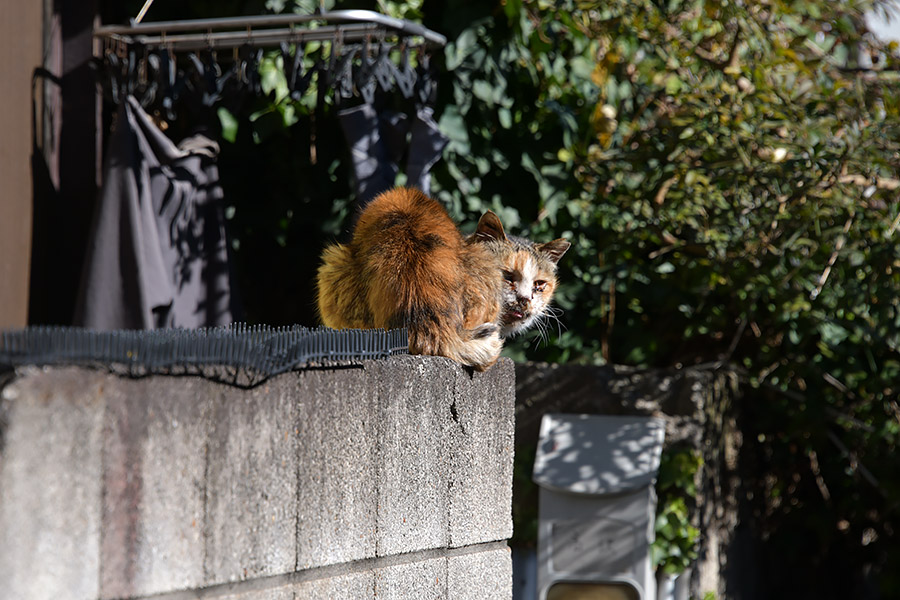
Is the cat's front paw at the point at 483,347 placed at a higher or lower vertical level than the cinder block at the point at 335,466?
higher

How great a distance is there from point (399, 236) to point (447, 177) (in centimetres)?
199

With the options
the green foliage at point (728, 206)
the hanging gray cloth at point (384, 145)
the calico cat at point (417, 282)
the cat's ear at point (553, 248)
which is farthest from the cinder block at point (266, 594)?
the green foliage at point (728, 206)

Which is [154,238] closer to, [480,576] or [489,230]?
[489,230]

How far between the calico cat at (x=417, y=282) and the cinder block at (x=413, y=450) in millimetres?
124

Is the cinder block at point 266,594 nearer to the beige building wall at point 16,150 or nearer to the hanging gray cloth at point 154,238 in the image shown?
the hanging gray cloth at point 154,238

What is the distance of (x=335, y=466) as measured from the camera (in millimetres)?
1532

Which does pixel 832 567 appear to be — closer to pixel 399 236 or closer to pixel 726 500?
pixel 726 500

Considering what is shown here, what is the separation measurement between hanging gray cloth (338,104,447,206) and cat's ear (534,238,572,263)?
0.63 meters

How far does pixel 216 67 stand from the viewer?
349cm

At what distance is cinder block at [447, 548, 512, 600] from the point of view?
1.98 meters

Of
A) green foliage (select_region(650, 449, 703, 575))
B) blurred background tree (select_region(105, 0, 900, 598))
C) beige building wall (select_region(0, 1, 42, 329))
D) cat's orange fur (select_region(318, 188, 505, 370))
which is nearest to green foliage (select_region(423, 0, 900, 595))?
blurred background tree (select_region(105, 0, 900, 598))

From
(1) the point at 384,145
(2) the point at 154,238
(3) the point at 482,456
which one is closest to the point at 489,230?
(3) the point at 482,456

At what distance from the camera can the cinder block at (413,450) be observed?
170 centimetres

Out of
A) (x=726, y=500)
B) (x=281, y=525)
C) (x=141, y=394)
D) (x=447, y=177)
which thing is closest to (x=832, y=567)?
(x=726, y=500)
